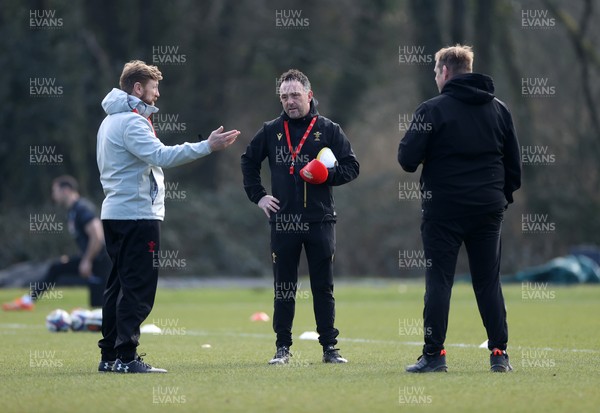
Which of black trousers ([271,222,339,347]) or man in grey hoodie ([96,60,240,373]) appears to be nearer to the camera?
man in grey hoodie ([96,60,240,373])

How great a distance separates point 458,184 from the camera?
8.54 meters

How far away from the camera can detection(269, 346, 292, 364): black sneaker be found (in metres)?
9.48

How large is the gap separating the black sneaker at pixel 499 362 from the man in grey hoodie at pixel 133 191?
2.50m

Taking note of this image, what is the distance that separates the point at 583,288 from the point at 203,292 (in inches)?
315

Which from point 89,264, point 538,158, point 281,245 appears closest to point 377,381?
point 281,245

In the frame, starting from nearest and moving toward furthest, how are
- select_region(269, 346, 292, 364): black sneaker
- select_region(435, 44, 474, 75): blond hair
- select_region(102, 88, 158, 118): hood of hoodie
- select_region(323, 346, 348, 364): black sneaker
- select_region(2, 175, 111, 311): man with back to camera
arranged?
1. select_region(435, 44, 474, 75): blond hair
2. select_region(102, 88, 158, 118): hood of hoodie
3. select_region(269, 346, 292, 364): black sneaker
4. select_region(323, 346, 348, 364): black sneaker
5. select_region(2, 175, 111, 311): man with back to camera

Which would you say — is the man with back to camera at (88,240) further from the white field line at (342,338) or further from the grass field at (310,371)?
the white field line at (342,338)

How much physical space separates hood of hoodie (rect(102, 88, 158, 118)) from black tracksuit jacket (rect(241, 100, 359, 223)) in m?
1.17

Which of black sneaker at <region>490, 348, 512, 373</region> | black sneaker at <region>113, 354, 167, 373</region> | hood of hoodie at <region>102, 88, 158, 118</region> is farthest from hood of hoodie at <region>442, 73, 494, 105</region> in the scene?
black sneaker at <region>113, 354, 167, 373</region>

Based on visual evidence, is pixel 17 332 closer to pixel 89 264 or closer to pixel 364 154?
pixel 89 264

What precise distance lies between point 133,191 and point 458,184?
2.49 m

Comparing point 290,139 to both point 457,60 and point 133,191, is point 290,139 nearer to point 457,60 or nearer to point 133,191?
point 133,191

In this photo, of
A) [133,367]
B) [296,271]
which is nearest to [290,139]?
[296,271]

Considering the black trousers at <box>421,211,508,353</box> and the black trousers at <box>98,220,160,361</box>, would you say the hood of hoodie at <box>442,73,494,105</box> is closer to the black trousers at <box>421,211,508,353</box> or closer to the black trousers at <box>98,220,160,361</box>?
the black trousers at <box>421,211,508,353</box>
